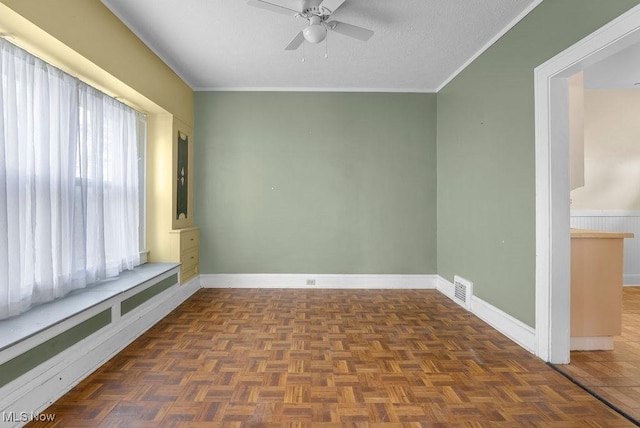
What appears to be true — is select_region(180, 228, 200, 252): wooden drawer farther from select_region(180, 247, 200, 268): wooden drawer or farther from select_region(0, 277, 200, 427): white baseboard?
select_region(0, 277, 200, 427): white baseboard

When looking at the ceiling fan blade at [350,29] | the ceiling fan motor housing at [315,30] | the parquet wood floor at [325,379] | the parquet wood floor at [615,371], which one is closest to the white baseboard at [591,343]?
the parquet wood floor at [615,371]

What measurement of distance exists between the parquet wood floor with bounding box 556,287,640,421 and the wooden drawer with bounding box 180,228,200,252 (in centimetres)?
390

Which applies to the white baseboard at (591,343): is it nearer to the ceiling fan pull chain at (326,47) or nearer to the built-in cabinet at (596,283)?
the built-in cabinet at (596,283)

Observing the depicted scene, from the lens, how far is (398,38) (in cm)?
318

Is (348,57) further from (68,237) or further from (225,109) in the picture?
(68,237)

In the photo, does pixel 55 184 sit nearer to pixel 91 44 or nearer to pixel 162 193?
pixel 91 44

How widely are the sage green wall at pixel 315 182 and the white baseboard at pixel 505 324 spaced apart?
4.13ft

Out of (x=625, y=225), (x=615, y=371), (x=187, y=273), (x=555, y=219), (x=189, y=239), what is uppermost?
(x=555, y=219)

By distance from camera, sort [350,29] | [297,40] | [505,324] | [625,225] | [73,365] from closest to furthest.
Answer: [73,365], [350,29], [297,40], [505,324], [625,225]

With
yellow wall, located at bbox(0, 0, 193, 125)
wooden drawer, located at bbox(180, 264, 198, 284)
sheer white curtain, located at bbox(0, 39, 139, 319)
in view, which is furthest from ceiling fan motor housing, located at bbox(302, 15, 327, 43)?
wooden drawer, located at bbox(180, 264, 198, 284)

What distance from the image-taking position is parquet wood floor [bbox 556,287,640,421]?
76.2 inches

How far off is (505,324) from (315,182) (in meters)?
2.86

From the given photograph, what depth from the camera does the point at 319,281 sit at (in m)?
4.59

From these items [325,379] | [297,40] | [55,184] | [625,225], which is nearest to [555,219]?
[325,379]
